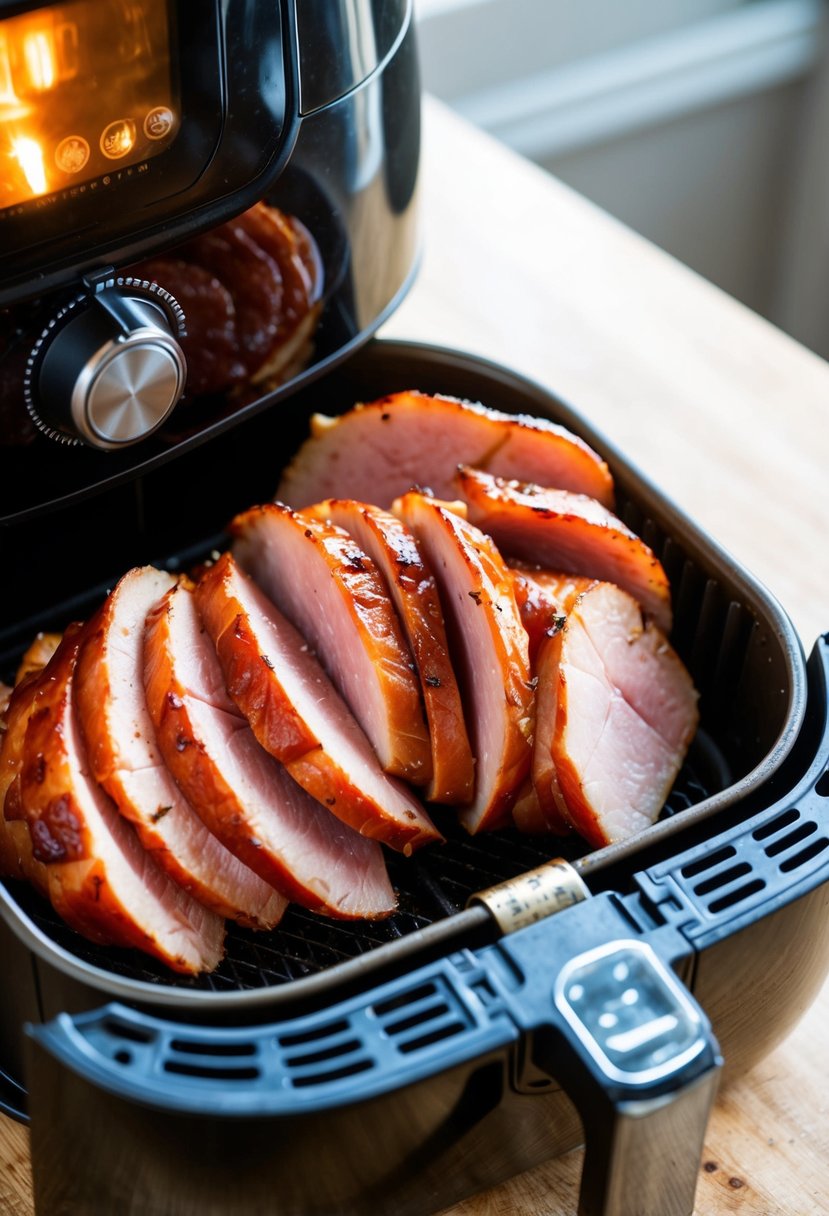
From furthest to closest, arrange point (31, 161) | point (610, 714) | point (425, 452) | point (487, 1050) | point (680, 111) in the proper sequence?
point (680, 111) → point (425, 452) → point (610, 714) → point (31, 161) → point (487, 1050)

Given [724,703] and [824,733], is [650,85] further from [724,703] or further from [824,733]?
[824,733]

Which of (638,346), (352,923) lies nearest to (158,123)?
(352,923)

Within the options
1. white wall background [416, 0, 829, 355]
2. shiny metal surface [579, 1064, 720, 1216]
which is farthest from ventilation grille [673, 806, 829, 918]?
white wall background [416, 0, 829, 355]

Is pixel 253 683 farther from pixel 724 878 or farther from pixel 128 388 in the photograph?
pixel 724 878

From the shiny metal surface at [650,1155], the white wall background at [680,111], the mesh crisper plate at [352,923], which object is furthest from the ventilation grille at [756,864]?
the white wall background at [680,111]

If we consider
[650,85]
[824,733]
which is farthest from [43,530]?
[650,85]

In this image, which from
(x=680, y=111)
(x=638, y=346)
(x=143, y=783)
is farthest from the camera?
(x=680, y=111)
